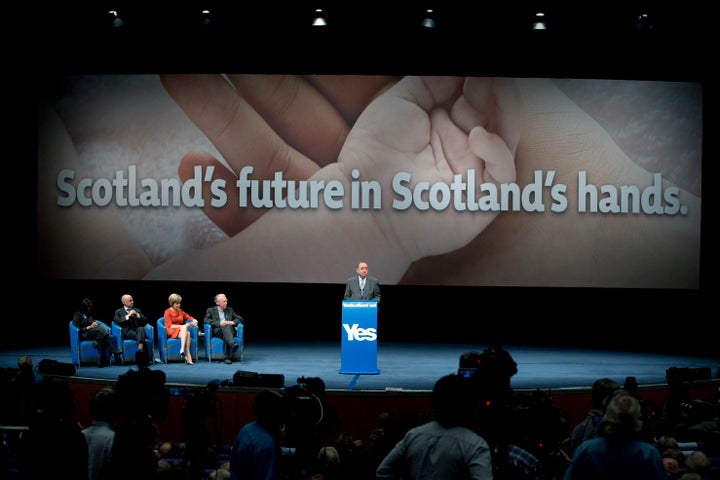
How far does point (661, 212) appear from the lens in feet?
34.7

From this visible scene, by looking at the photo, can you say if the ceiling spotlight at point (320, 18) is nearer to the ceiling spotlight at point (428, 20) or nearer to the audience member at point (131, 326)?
the ceiling spotlight at point (428, 20)

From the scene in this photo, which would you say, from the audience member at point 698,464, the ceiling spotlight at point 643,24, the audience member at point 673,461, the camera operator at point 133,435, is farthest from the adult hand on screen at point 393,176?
the camera operator at point 133,435

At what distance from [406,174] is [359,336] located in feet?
9.33

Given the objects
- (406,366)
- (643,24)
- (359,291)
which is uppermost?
(643,24)

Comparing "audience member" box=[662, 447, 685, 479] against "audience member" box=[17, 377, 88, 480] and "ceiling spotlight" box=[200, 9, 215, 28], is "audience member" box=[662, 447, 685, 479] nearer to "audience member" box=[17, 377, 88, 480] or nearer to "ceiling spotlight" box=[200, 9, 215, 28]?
"audience member" box=[17, 377, 88, 480]

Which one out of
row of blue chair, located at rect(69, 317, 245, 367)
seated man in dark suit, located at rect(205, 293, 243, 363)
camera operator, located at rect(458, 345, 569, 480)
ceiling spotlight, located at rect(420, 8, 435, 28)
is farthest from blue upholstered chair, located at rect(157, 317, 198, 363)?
camera operator, located at rect(458, 345, 569, 480)

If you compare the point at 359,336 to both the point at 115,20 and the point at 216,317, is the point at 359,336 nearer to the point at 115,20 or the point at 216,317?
the point at 216,317

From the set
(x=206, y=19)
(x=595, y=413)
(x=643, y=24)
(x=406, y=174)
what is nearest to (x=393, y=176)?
(x=406, y=174)

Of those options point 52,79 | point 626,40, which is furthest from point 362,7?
point 52,79

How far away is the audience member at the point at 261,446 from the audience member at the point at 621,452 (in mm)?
1201

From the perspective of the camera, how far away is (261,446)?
327 centimetres

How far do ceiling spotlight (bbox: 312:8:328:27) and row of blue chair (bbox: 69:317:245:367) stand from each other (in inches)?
145

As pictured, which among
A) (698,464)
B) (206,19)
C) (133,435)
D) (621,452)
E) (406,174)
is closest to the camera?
(621,452)

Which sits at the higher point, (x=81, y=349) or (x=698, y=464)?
(x=81, y=349)
